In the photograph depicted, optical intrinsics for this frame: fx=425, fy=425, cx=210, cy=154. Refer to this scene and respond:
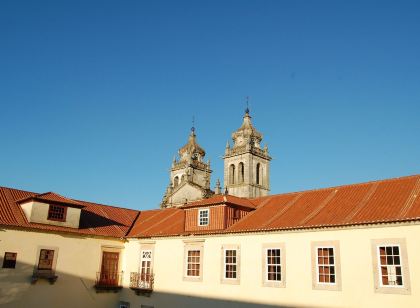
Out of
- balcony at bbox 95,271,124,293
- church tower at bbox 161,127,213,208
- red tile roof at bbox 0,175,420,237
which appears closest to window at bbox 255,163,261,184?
church tower at bbox 161,127,213,208

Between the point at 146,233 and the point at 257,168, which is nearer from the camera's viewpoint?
the point at 146,233

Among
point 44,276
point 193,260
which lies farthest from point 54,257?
point 193,260

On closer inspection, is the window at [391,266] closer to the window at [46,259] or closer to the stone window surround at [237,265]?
the stone window surround at [237,265]

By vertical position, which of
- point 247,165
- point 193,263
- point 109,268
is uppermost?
point 247,165

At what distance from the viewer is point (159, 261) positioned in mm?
27922

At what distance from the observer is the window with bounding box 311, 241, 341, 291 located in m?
19.7

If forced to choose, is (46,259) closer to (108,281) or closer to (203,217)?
(108,281)

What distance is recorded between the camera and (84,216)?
102 feet

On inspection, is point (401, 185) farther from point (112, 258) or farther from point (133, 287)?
point (112, 258)

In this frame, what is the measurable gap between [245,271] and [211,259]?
261 centimetres

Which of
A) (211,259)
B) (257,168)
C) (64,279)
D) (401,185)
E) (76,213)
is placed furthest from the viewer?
(257,168)

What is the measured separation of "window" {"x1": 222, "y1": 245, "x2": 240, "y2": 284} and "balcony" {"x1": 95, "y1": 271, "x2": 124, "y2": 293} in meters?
9.46

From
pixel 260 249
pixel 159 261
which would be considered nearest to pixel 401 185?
pixel 260 249

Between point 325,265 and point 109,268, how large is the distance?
1607 centimetres
